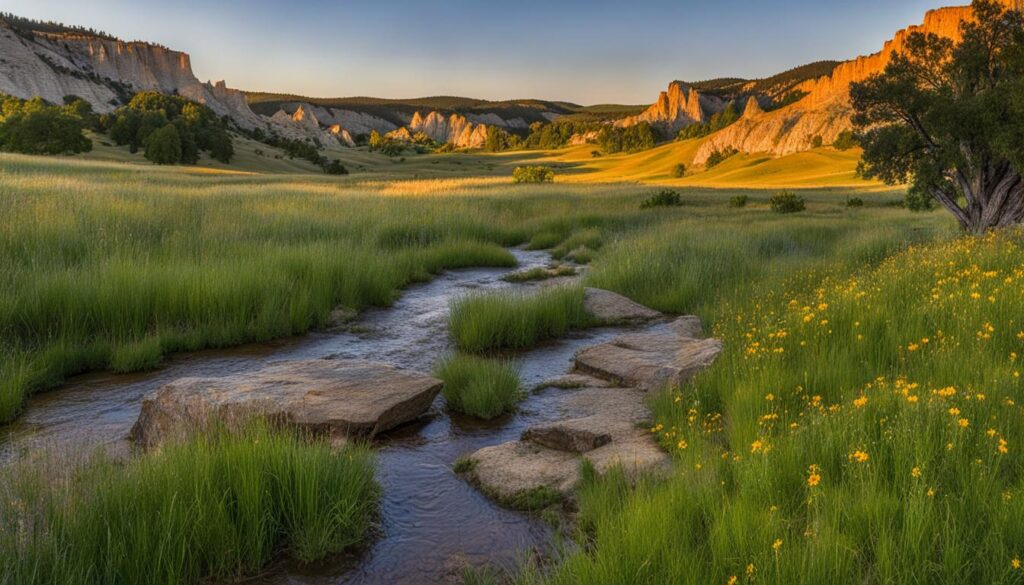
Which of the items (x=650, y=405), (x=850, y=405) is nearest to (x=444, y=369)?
(x=650, y=405)

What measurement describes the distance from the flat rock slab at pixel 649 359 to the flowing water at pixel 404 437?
59cm

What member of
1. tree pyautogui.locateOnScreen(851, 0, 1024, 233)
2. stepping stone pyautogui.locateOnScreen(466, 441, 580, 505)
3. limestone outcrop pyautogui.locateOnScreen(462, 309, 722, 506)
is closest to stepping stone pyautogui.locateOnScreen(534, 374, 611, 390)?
limestone outcrop pyautogui.locateOnScreen(462, 309, 722, 506)

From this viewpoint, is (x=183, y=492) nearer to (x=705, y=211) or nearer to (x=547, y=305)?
(x=547, y=305)

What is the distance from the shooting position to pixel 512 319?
994 cm

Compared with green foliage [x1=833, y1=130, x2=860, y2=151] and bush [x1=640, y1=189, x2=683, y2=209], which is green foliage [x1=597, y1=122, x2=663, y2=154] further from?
bush [x1=640, y1=189, x2=683, y2=209]

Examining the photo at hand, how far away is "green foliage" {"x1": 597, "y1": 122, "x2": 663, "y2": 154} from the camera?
162 meters

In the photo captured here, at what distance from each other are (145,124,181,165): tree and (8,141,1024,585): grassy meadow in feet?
156

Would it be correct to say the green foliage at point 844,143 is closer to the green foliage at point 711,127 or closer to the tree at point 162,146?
the green foliage at point 711,127

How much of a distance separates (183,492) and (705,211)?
2747cm

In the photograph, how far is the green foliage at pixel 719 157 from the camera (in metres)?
107

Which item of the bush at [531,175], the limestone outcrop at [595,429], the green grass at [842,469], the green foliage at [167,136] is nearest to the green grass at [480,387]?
the limestone outcrop at [595,429]

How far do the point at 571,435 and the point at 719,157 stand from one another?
113 m

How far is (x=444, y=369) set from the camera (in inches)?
297

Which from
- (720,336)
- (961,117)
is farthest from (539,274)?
(961,117)
